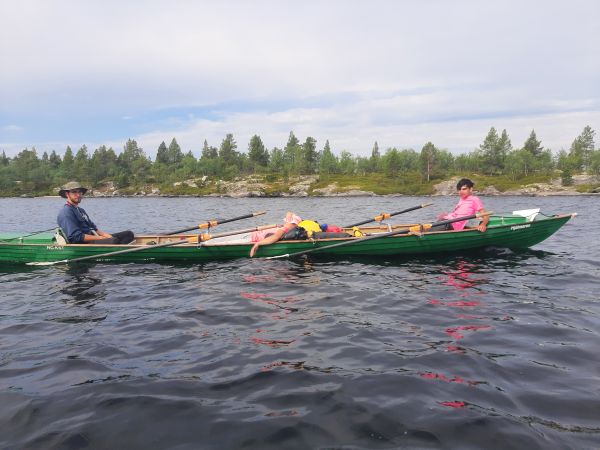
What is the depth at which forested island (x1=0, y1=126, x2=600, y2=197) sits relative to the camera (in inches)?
4306

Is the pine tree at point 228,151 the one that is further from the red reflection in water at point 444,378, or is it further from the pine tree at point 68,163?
the red reflection in water at point 444,378

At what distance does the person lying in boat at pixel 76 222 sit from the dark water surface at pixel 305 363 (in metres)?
3.37

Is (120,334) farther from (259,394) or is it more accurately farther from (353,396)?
(353,396)

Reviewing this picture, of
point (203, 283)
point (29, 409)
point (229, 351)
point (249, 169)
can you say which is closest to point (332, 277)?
point (203, 283)

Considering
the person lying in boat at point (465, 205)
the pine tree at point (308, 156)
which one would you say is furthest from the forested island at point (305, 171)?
the person lying in boat at point (465, 205)

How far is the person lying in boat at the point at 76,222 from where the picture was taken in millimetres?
14023

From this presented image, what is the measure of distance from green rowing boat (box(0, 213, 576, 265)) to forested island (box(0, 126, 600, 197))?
89849mm

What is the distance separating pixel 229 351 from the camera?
6879mm

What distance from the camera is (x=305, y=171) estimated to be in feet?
433

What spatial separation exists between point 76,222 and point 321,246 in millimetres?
9160

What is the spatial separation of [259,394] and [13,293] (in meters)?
9.39

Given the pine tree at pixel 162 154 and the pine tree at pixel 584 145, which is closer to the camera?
the pine tree at pixel 584 145

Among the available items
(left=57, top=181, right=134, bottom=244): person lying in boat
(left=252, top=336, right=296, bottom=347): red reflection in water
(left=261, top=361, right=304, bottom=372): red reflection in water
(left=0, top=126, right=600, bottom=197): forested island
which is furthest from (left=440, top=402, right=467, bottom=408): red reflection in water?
(left=0, top=126, right=600, bottom=197): forested island

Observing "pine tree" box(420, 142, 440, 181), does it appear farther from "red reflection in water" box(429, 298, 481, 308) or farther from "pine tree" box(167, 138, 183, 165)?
"red reflection in water" box(429, 298, 481, 308)
